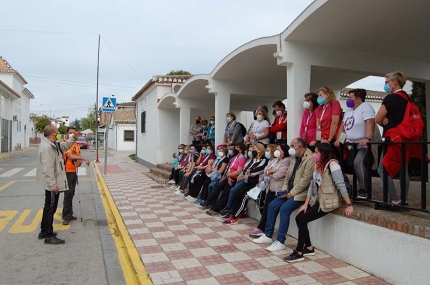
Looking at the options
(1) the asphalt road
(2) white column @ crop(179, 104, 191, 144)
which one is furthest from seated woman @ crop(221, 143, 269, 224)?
(2) white column @ crop(179, 104, 191, 144)

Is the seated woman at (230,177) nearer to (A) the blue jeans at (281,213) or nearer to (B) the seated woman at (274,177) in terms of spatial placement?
(B) the seated woman at (274,177)

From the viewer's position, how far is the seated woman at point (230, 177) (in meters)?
7.15

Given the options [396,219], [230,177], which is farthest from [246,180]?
[396,219]

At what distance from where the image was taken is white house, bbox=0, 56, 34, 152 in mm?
29438

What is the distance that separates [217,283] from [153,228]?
272 cm

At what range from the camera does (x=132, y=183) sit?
12.6m

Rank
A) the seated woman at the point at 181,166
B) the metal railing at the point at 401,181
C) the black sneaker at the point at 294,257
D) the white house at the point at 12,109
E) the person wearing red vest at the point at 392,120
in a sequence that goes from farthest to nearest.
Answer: the white house at the point at 12,109
the seated woman at the point at 181,166
the black sneaker at the point at 294,257
the person wearing red vest at the point at 392,120
the metal railing at the point at 401,181

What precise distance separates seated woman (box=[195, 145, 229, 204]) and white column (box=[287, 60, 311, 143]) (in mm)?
2001

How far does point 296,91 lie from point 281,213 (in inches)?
92.4

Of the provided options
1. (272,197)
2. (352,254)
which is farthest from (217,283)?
(272,197)

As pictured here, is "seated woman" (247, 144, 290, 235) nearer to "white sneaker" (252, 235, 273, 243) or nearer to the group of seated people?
the group of seated people

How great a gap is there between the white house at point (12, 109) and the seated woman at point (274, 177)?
26.3 meters

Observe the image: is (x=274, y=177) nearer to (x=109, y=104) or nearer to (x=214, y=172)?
(x=214, y=172)

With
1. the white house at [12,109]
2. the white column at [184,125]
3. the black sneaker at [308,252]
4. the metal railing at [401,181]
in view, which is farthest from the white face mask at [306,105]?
the white house at [12,109]
